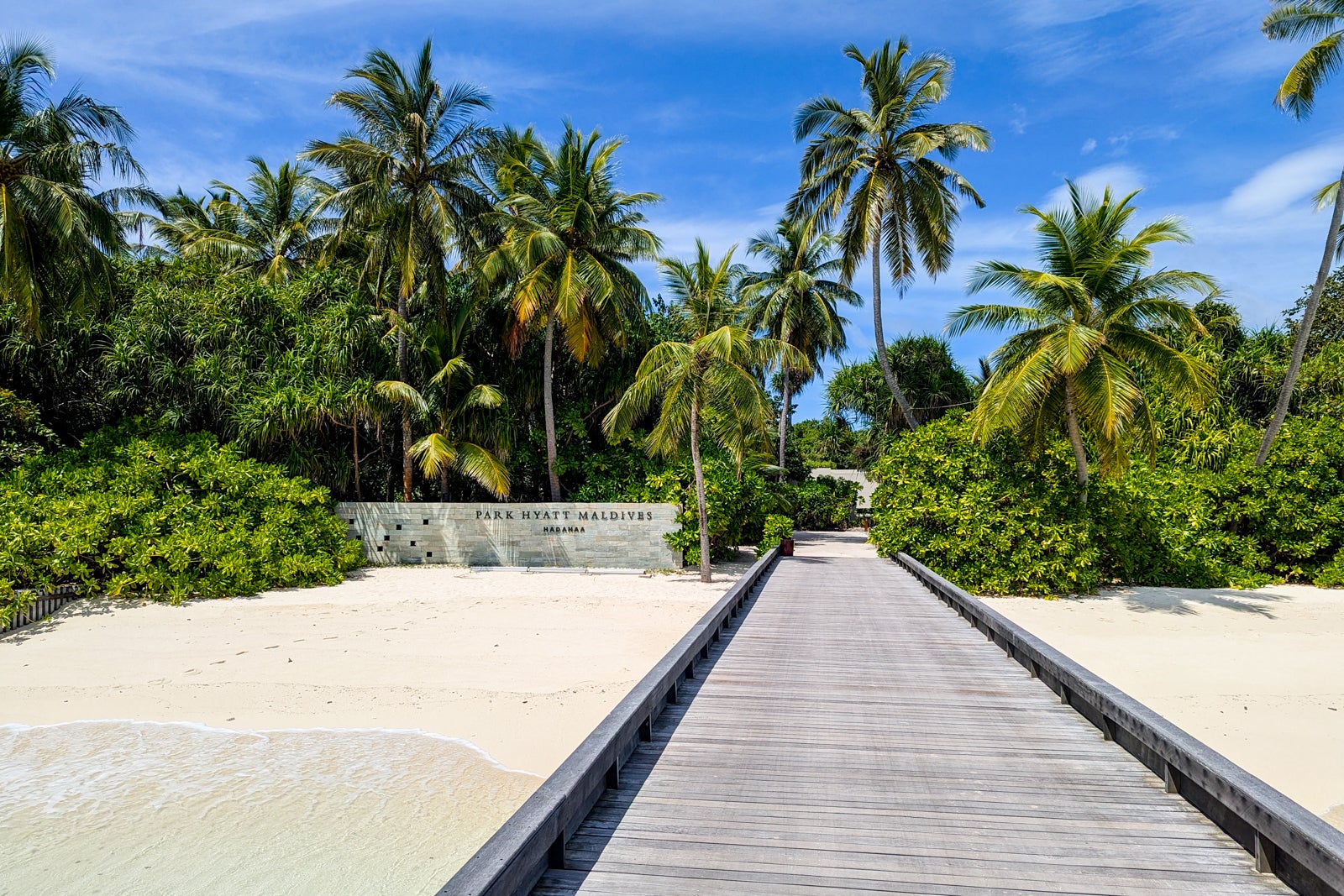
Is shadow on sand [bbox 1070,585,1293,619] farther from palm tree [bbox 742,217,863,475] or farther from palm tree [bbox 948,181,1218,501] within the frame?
palm tree [bbox 742,217,863,475]

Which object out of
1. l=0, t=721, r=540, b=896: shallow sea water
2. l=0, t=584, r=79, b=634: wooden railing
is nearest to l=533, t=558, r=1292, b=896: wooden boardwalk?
l=0, t=721, r=540, b=896: shallow sea water

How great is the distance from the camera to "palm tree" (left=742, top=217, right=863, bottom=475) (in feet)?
90.2

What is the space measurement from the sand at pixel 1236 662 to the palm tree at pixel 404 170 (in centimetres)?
1570

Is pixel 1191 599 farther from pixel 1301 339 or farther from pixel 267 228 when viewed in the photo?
pixel 267 228

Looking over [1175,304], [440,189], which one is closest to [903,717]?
[1175,304]

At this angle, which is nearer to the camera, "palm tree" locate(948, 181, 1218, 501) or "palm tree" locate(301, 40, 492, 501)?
"palm tree" locate(948, 181, 1218, 501)

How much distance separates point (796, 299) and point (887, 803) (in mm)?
25373

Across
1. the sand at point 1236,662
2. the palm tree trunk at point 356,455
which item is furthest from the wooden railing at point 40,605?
the sand at point 1236,662

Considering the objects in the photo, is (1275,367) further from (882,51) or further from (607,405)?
(607,405)

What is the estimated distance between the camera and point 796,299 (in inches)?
1094

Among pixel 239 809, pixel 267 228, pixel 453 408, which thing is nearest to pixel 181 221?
pixel 267 228

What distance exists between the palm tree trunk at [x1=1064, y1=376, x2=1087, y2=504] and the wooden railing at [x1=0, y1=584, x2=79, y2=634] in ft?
62.2

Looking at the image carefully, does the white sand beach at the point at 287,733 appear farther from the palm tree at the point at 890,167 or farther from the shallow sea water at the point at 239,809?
the palm tree at the point at 890,167

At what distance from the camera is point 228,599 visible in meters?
14.4
